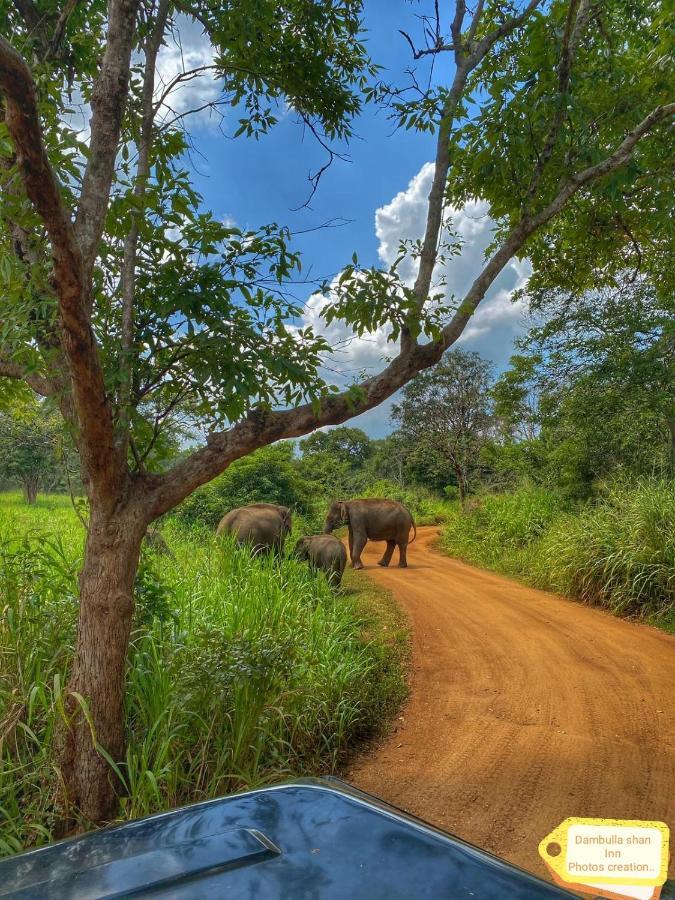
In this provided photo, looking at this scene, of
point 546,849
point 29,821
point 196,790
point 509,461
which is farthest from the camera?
point 509,461

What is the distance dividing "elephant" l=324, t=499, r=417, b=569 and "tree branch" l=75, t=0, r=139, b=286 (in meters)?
10.8

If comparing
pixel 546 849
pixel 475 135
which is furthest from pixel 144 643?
pixel 475 135

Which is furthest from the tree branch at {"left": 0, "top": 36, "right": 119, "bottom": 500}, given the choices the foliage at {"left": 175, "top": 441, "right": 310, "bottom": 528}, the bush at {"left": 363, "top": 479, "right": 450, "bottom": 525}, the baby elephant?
the bush at {"left": 363, "top": 479, "right": 450, "bottom": 525}

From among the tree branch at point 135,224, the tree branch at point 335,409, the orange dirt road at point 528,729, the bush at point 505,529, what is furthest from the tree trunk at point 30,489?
the tree branch at point 335,409

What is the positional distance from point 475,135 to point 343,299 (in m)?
2.17

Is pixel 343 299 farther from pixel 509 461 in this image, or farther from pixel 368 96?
pixel 509 461

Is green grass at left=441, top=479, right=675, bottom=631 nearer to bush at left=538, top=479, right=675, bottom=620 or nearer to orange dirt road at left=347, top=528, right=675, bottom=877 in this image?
bush at left=538, top=479, right=675, bottom=620

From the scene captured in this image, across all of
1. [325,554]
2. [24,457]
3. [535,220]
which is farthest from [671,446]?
[24,457]

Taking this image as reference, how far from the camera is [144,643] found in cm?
417

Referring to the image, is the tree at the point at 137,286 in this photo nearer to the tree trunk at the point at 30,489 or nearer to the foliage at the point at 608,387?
the foliage at the point at 608,387

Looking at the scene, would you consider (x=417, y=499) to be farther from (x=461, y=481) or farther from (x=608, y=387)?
(x=608, y=387)

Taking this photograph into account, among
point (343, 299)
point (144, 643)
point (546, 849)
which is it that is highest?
point (343, 299)

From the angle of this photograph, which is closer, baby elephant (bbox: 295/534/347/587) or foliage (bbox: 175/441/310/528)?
baby elephant (bbox: 295/534/347/587)

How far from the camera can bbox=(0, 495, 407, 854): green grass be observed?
3.29 metres
